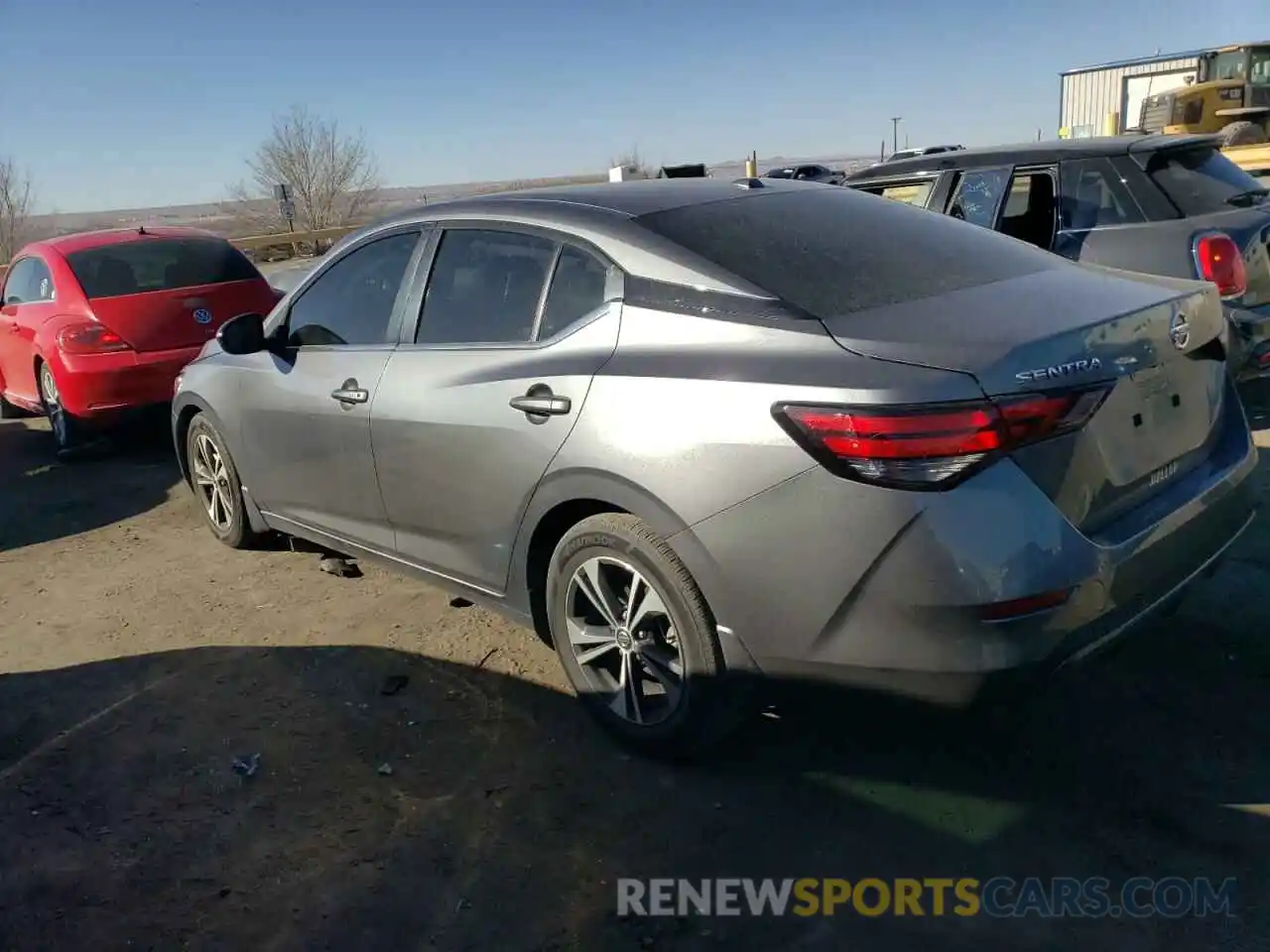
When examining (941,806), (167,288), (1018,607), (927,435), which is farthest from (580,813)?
(167,288)

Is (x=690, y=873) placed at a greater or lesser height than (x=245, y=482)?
lesser

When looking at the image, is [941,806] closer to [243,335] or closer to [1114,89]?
[243,335]

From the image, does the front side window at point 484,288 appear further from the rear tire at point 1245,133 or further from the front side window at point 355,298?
the rear tire at point 1245,133

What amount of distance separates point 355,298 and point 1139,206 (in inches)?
167

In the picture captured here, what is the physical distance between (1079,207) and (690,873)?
15.7 ft

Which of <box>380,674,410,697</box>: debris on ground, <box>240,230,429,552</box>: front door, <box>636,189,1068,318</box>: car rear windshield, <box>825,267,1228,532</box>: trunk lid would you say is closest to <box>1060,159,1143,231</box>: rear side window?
<box>636,189,1068,318</box>: car rear windshield

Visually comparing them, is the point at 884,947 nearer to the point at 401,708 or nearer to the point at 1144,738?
the point at 1144,738

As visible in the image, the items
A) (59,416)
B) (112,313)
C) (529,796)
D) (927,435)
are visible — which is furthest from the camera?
(59,416)

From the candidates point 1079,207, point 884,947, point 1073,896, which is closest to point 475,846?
point 884,947

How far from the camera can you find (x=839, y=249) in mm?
3191

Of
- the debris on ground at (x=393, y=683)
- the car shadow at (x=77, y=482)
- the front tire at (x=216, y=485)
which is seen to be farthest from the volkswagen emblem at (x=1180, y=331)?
the car shadow at (x=77, y=482)

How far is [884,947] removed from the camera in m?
2.37

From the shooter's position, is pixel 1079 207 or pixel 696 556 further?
pixel 1079 207

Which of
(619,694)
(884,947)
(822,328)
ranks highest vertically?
(822,328)
